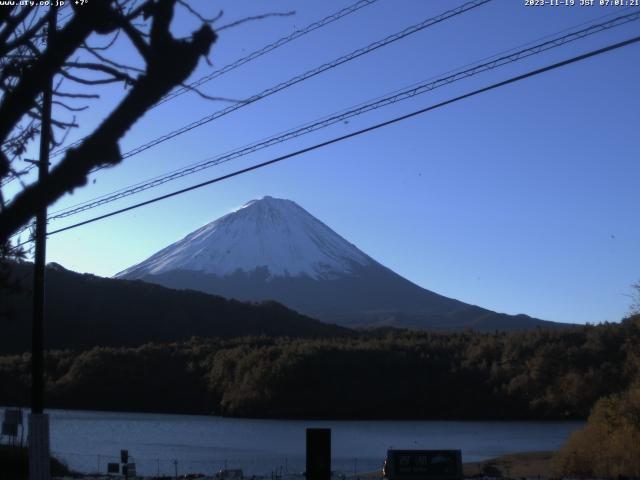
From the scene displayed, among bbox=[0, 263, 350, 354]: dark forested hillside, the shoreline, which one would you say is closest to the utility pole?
the shoreline

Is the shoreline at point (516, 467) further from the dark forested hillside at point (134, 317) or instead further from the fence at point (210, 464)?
the dark forested hillside at point (134, 317)

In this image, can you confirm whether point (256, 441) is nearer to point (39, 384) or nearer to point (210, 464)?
point (210, 464)

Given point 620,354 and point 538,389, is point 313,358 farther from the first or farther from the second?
point 620,354

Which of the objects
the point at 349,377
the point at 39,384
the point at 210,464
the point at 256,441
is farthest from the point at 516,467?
the point at 349,377

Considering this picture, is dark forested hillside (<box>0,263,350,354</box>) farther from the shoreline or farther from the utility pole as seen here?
the utility pole

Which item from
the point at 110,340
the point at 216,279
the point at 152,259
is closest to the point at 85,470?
the point at 110,340

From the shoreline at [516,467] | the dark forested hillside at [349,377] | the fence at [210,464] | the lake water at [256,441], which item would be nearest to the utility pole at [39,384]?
the shoreline at [516,467]

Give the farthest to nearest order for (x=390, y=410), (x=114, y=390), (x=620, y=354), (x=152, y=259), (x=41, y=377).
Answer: (x=152, y=259) < (x=114, y=390) < (x=390, y=410) < (x=620, y=354) < (x=41, y=377)
